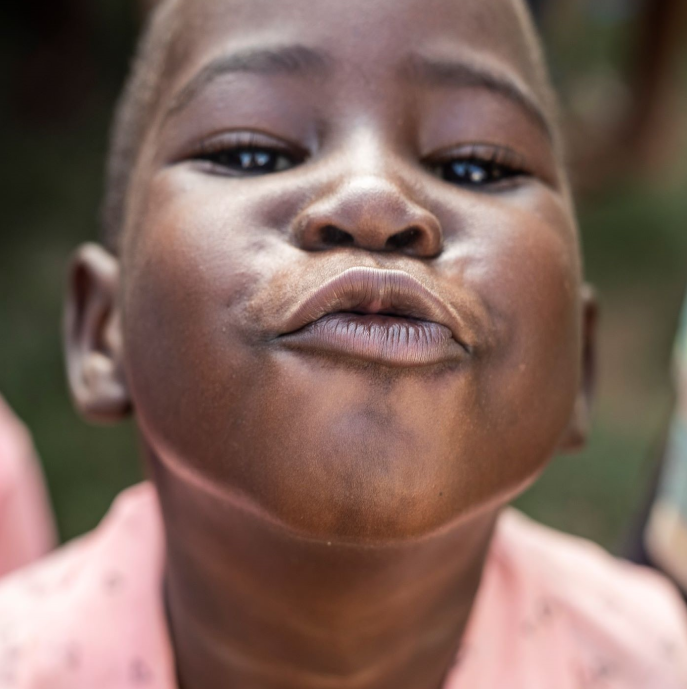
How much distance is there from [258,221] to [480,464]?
270mm

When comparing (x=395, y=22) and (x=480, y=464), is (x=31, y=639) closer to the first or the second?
(x=480, y=464)

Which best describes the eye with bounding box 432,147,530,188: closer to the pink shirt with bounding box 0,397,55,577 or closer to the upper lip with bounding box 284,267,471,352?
the upper lip with bounding box 284,267,471,352

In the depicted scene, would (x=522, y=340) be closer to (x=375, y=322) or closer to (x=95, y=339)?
(x=375, y=322)

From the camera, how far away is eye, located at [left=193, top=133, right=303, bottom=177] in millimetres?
788

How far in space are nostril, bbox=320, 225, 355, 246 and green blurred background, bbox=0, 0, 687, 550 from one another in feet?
5.02

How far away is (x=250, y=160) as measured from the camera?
803mm

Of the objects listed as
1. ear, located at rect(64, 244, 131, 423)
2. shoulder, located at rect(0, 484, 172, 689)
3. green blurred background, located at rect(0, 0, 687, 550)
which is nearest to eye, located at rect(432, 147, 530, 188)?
ear, located at rect(64, 244, 131, 423)

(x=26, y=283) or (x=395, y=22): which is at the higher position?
(x=395, y=22)

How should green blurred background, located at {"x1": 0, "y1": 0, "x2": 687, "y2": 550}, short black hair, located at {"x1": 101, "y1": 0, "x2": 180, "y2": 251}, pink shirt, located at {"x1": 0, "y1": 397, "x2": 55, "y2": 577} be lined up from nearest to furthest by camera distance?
short black hair, located at {"x1": 101, "y1": 0, "x2": 180, "y2": 251}, pink shirt, located at {"x1": 0, "y1": 397, "x2": 55, "y2": 577}, green blurred background, located at {"x1": 0, "y1": 0, "x2": 687, "y2": 550}

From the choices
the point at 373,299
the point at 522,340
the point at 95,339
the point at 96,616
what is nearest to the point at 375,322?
the point at 373,299

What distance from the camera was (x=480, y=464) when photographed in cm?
69

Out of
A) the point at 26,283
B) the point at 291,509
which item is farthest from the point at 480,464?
the point at 26,283

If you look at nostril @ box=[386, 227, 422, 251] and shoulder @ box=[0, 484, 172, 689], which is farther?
shoulder @ box=[0, 484, 172, 689]

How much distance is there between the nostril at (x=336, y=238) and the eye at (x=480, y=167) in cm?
17
